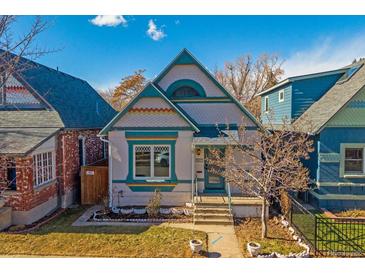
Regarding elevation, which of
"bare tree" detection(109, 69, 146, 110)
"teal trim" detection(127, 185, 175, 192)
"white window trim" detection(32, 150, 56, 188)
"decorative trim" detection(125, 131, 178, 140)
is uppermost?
"bare tree" detection(109, 69, 146, 110)

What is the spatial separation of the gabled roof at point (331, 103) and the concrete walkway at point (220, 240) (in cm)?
627

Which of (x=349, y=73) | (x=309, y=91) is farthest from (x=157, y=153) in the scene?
(x=349, y=73)

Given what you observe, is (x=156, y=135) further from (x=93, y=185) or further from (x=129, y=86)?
(x=129, y=86)

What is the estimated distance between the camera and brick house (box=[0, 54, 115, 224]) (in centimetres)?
973

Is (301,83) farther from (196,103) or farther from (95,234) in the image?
(95,234)

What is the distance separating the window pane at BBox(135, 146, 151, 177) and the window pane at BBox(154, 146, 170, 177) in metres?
0.35

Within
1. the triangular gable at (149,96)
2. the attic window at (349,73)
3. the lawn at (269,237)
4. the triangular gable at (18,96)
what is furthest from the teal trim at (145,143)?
the attic window at (349,73)

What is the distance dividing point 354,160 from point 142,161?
1019cm

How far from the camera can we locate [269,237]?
8.45m

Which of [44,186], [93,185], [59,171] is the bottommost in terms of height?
[93,185]

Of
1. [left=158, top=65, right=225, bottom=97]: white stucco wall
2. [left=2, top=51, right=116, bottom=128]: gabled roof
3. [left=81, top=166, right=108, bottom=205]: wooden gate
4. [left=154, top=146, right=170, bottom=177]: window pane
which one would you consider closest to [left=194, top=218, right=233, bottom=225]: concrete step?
[left=154, top=146, right=170, bottom=177]: window pane

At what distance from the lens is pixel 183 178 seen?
11.8m

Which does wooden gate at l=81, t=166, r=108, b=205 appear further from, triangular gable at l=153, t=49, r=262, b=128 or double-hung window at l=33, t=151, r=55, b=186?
triangular gable at l=153, t=49, r=262, b=128

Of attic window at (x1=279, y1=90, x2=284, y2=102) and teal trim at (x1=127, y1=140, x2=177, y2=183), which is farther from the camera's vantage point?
attic window at (x1=279, y1=90, x2=284, y2=102)
